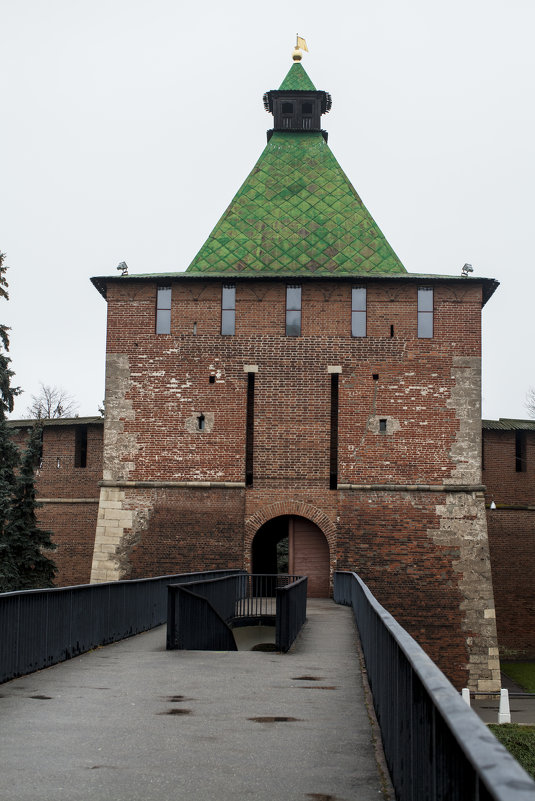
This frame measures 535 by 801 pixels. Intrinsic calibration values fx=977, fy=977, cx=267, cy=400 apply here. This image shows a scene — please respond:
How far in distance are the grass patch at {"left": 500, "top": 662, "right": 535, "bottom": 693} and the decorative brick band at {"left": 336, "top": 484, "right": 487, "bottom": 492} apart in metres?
5.89

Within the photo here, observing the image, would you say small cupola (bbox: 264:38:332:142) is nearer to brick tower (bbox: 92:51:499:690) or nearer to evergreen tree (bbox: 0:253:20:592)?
brick tower (bbox: 92:51:499:690)

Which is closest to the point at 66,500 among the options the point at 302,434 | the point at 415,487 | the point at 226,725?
the point at 302,434

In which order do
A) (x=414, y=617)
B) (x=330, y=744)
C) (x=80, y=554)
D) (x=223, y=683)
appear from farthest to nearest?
1. (x=80, y=554)
2. (x=414, y=617)
3. (x=223, y=683)
4. (x=330, y=744)

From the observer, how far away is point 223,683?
9.48 meters

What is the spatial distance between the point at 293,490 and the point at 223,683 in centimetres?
1674

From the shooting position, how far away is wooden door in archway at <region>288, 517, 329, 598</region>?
1040 inches

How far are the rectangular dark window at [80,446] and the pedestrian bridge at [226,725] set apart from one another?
19.6 m

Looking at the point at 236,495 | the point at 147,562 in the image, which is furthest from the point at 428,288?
the point at 147,562

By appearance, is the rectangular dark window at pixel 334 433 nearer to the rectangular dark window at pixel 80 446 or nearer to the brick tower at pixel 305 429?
the brick tower at pixel 305 429

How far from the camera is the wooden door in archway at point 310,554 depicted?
2642 cm

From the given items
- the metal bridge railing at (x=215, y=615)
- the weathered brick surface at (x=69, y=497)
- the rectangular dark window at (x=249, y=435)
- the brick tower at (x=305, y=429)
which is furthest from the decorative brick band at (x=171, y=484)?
the metal bridge railing at (x=215, y=615)

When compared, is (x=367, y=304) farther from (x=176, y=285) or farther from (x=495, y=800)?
(x=495, y=800)

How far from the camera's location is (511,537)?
31.9 m

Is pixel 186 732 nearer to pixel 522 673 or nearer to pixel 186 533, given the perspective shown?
pixel 186 533
